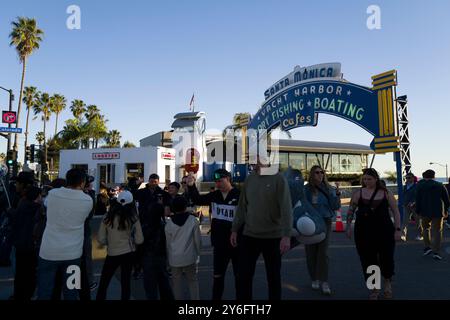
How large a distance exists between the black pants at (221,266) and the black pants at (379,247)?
71.0 inches

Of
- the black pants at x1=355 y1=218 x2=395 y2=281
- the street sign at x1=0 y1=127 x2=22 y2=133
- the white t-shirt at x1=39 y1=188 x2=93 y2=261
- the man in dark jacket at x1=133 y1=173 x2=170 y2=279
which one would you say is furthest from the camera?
the street sign at x1=0 y1=127 x2=22 y2=133

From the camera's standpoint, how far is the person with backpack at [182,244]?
4355mm

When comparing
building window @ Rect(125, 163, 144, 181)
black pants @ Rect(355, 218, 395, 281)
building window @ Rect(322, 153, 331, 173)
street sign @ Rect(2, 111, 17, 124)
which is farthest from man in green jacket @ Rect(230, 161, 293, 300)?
building window @ Rect(322, 153, 331, 173)

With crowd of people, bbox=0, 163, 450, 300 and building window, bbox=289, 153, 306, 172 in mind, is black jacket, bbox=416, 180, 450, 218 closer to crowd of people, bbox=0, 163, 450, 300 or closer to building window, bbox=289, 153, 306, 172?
crowd of people, bbox=0, 163, 450, 300

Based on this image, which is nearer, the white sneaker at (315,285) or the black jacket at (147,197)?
the white sneaker at (315,285)

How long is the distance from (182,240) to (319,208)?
2249mm

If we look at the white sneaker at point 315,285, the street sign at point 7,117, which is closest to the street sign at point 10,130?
the street sign at point 7,117

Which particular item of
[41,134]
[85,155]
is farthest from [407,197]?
[41,134]

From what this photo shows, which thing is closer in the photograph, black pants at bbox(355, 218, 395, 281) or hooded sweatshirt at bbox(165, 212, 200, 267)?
hooded sweatshirt at bbox(165, 212, 200, 267)

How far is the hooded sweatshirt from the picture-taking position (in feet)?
14.3

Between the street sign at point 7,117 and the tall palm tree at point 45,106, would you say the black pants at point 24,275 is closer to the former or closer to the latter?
the street sign at point 7,117

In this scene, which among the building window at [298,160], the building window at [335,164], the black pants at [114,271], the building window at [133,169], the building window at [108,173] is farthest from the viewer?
the building window at [335,164]

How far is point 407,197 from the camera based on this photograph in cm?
1006
